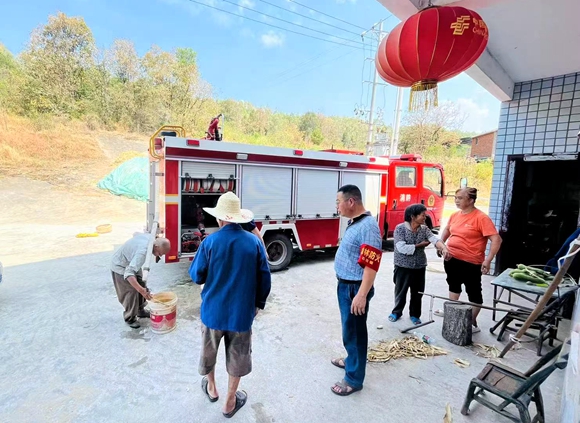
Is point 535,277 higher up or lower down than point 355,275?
lower down

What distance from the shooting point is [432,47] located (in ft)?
7.04

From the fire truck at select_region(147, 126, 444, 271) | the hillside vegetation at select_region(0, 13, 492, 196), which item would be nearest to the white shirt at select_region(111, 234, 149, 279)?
the fire truck at select_region(147, 126, 444, 271)

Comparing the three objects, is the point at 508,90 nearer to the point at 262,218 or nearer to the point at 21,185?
the point at 262,218

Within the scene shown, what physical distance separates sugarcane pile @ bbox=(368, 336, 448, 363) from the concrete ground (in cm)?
8

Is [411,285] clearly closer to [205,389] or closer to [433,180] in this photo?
[205,389]

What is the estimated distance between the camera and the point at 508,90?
16.5 ft

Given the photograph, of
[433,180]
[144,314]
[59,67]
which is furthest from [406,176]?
[59,67]

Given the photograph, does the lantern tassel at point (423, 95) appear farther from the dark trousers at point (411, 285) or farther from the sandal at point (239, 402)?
the sandal at point (239, 402)

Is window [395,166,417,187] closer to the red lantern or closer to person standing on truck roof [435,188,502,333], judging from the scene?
person standing on truck roof [435,188,502,333]

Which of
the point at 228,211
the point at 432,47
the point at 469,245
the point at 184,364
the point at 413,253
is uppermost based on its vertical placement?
the point at 432,47

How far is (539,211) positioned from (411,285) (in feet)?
16.2

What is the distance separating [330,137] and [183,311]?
37340 millimetres

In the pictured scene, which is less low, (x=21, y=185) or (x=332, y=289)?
(x=21, y=185)

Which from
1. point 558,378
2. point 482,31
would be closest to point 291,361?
point 558,378
